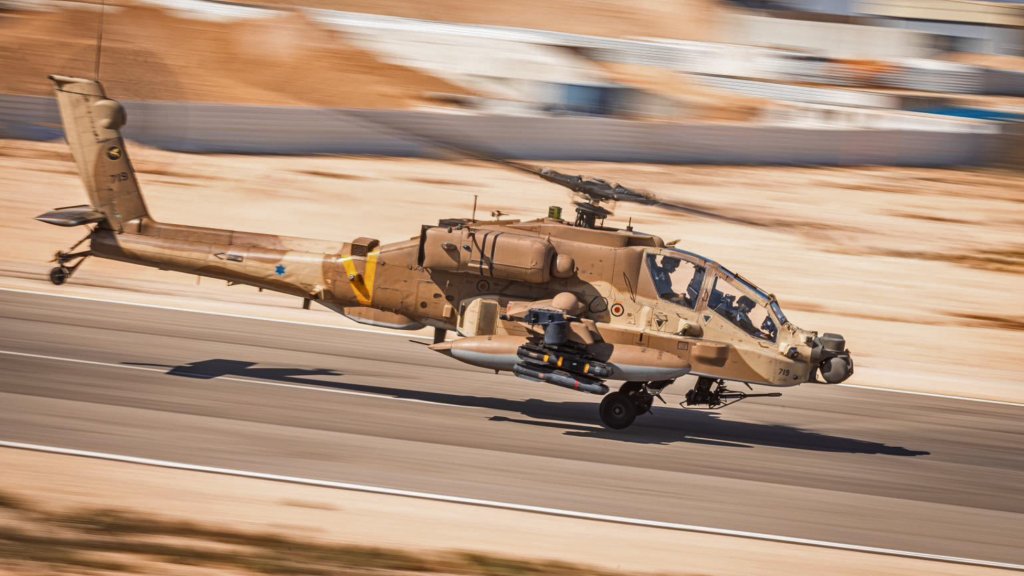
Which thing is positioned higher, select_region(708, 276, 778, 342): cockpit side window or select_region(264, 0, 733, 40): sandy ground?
select_region(264, 0, 733, 40): sandy ground

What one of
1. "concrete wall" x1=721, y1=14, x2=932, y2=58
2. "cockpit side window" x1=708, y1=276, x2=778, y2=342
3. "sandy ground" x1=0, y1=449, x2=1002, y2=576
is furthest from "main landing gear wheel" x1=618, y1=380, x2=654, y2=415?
"concrete wall" x1=721, y1=14, x2=932, y2=58

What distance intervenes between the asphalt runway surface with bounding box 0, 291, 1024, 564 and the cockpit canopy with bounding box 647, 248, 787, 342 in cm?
175

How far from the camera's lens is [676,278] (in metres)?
14.0

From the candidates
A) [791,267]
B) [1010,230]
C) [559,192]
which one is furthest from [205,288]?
[1010,230]

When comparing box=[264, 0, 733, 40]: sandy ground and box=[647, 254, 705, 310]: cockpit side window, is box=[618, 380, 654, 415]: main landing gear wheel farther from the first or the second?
box=[264, 0, 733, 40]: sandy ground

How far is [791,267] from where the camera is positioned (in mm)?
26859

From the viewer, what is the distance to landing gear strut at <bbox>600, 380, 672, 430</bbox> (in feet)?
46.9

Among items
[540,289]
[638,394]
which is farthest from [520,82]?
[638,394]

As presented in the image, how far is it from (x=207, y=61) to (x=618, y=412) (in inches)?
1489

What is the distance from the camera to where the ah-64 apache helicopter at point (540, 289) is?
535 inches

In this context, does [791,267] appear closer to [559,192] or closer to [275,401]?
[559,192]

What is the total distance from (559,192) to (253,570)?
23629 mm

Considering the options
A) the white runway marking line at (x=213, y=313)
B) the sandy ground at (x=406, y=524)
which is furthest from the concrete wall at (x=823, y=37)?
the sandy ground at (x=406, y=524)

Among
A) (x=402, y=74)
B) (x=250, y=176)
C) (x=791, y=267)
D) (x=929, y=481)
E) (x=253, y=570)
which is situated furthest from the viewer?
(x=402, y=74)
